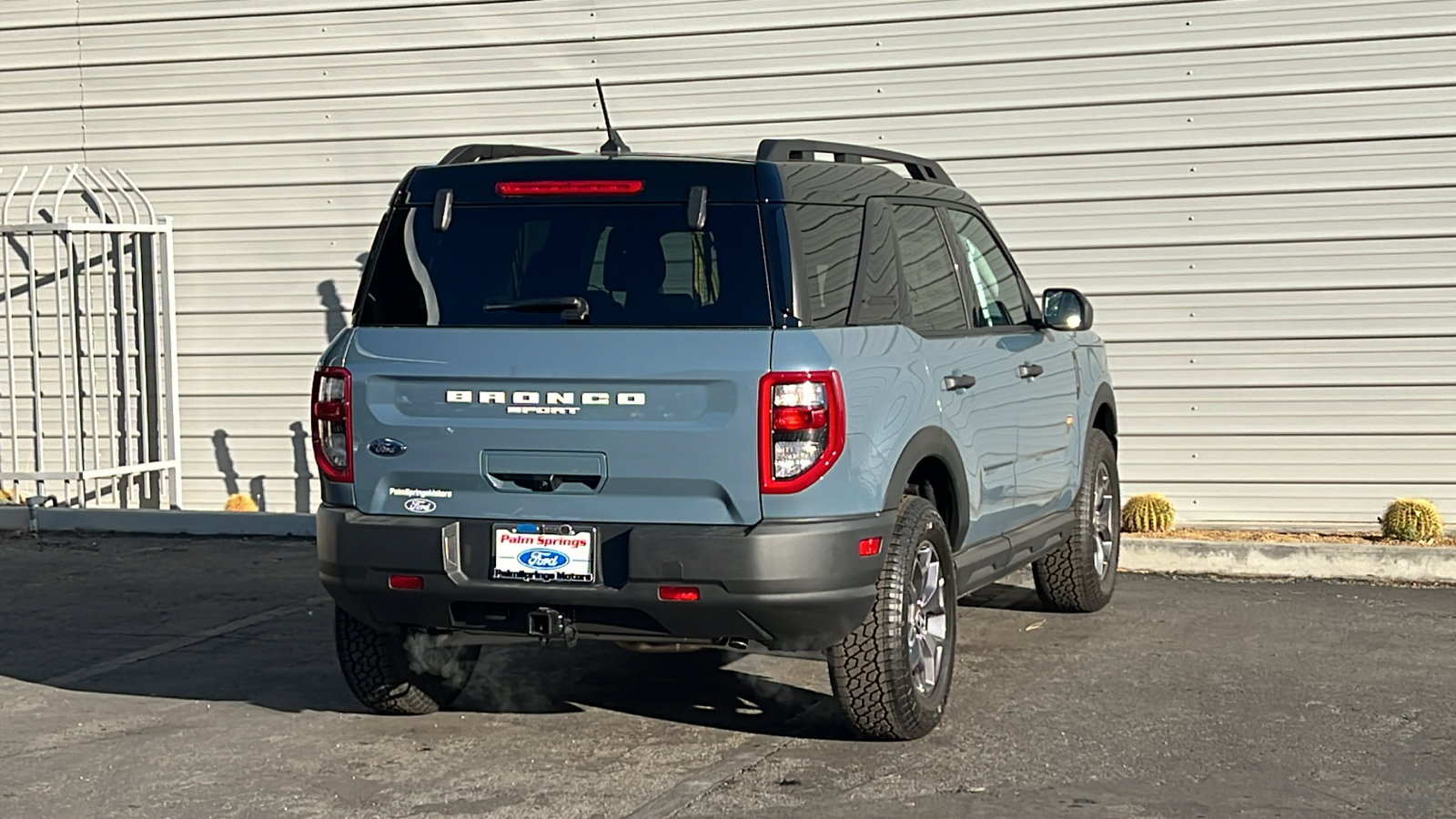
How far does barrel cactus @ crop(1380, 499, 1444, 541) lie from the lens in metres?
9.73

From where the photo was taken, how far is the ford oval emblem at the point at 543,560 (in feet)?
A: 18.4

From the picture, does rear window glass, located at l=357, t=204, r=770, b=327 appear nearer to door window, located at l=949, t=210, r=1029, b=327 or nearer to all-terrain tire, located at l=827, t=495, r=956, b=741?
all-terrain tire, located at l=827, t=495, r=956, b=741

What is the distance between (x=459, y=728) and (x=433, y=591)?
0.80 metres

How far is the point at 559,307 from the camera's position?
574 centimetres

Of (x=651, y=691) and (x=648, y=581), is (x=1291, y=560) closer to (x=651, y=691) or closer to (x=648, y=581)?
(x=651, y=691)

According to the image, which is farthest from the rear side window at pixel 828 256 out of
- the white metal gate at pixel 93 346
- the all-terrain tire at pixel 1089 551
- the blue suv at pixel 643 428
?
the white metal gate at pixel 93 346

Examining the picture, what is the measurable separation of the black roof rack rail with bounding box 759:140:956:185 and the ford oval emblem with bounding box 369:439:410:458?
144cm

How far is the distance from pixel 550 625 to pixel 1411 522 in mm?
5789

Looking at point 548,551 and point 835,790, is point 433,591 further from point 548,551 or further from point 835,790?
point 835,790

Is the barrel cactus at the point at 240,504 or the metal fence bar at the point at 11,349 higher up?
the metal fence bar at the point at 11,349

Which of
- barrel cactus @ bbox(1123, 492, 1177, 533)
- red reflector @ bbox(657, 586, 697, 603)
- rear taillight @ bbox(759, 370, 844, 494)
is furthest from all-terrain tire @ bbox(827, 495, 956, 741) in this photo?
barrel cactus @ bbox(1123, 492, 1177, 533)

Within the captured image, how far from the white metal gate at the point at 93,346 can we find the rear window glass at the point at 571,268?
22.1 ft

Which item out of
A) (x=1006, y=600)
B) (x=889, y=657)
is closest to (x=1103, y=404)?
(x=1006, y=600)

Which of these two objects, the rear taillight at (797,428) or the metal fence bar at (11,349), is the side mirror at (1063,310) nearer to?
the rear taillight at (797,428)
